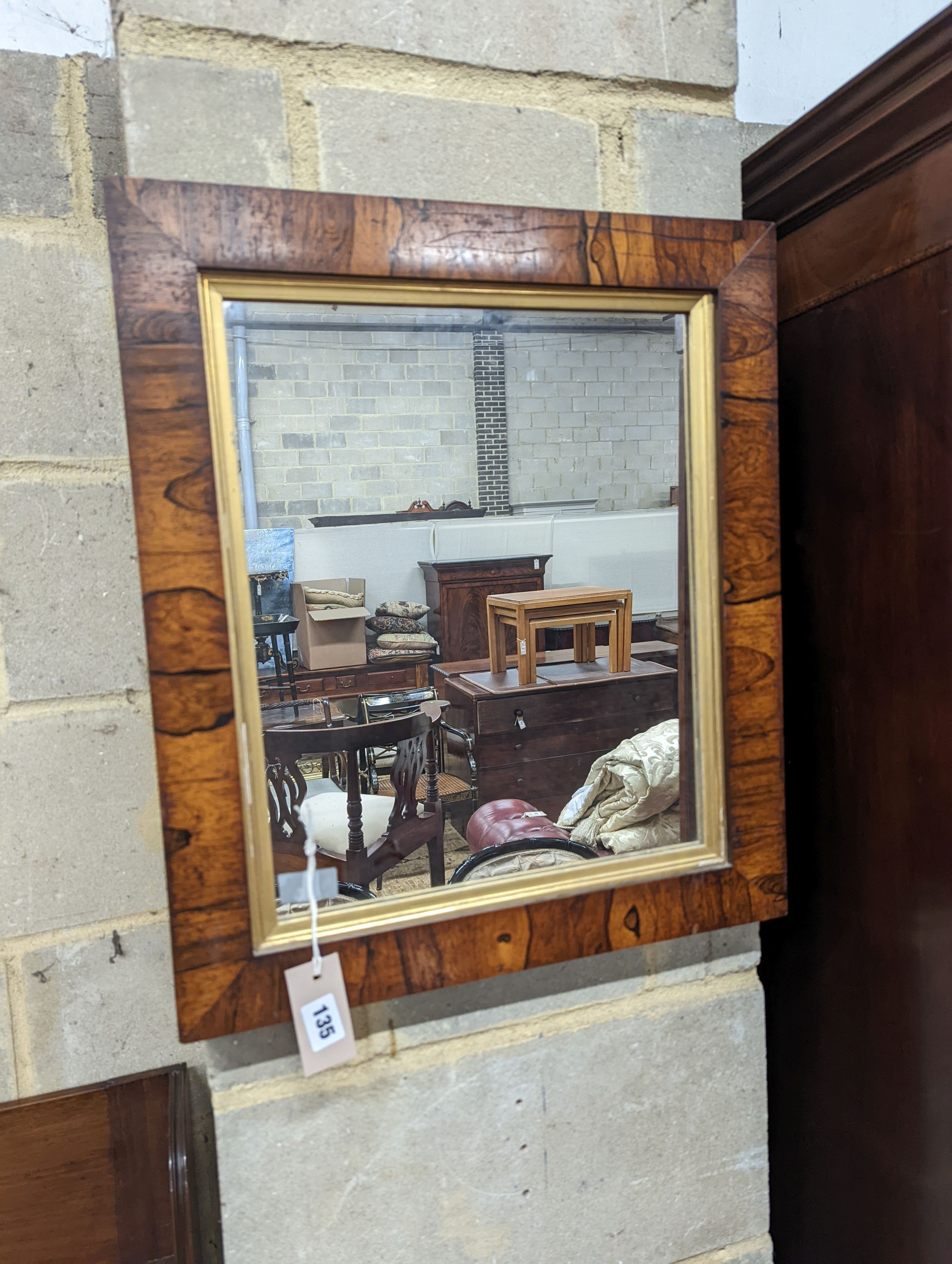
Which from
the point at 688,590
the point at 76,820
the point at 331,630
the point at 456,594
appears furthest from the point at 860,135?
the point at 76,820

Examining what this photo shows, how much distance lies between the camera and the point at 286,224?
60 cm

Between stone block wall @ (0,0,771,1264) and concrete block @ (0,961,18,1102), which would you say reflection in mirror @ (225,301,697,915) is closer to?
stone block wall @ (0,0,771,1264)

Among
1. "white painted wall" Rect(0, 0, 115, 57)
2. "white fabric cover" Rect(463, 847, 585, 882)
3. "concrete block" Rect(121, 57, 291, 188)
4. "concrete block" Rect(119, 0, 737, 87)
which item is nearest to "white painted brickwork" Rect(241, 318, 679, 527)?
"concrete block" Rect(121, 57, 291, 188)

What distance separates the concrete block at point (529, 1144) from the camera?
2.32 ft

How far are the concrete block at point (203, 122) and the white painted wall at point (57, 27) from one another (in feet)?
1.12

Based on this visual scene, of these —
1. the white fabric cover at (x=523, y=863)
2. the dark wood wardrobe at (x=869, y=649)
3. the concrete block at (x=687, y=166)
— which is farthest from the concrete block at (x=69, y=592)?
the dark wood wardrobe at (x=869, y=649)

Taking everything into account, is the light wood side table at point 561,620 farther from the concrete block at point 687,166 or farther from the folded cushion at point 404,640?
the concrete block at point 687,166

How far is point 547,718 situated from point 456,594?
0.59 feet

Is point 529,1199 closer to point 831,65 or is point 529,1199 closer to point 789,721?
point 789,721

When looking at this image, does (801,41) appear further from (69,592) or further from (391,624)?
(69,592)

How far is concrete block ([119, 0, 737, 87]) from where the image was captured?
0.63 m

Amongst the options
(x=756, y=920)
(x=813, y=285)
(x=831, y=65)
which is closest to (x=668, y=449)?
(x=813, y=285)

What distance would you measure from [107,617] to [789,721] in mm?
808

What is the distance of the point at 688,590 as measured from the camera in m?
0.76
